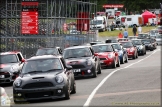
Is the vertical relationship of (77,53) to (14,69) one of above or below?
above

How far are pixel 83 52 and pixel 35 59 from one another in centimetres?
819

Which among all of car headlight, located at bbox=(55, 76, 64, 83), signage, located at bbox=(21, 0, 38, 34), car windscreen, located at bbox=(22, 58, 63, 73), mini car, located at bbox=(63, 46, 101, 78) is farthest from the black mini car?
signage, located at bbox=(21, 0, 38, 34)

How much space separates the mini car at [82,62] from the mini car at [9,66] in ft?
6.95

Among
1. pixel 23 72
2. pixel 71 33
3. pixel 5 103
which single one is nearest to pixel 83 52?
pixel 23 72

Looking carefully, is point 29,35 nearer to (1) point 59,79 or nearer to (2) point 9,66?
(2) point 9,66

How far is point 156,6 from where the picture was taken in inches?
5305

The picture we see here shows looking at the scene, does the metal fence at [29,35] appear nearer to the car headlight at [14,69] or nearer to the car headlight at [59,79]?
the car headlight at [14,69]

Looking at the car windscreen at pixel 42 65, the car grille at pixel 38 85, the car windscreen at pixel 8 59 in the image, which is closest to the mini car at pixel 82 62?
the car windscreen at pixel 8 59

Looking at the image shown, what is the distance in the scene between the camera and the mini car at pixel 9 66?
2482cm

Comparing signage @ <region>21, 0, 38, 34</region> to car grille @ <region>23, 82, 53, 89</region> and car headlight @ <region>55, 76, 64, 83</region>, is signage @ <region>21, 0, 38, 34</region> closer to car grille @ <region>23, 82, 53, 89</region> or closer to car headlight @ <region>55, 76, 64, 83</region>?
car headlight @ <region>55, 76, 64, 83</region>

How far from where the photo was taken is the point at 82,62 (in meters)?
25.5

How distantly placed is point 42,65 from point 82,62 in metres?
7.49

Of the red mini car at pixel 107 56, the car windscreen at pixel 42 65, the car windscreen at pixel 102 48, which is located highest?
the car windscreen at pixel 42 65

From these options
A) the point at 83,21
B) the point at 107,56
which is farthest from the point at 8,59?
the point at 83,21
